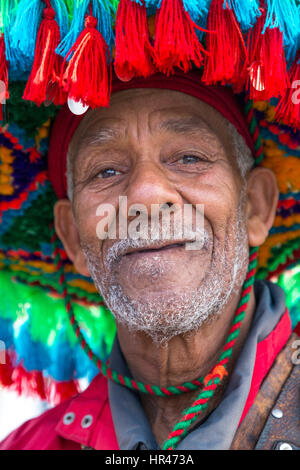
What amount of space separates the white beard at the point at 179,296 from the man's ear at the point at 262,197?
149 mm

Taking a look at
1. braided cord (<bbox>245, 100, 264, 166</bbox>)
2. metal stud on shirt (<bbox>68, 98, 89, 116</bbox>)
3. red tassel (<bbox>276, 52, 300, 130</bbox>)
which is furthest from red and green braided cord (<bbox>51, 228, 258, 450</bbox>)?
metal stud on shirt (<bbox>68, 98, 89, 116</bbox>)

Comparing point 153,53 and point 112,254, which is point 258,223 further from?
point 153,53

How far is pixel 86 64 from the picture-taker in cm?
178

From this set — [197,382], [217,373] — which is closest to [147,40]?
[217,373]

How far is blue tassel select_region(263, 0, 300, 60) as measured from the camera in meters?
1.72

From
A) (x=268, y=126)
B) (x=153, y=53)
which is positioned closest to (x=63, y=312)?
(x=268, y=126)

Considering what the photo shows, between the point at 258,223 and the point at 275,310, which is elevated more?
the point at 258,223

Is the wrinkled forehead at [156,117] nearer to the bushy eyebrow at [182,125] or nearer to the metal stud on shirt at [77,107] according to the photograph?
the bushy eyebrow at [182,125]

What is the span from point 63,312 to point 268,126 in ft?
4.10

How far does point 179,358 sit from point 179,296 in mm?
324

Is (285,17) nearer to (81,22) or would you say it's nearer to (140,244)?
(81,22)

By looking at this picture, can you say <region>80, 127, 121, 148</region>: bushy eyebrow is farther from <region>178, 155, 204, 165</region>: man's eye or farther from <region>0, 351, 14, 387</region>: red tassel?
<region>0, 351, 14, 387</region>: red tassel

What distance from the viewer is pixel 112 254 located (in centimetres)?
214

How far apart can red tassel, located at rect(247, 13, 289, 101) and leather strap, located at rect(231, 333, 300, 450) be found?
2.91ft
